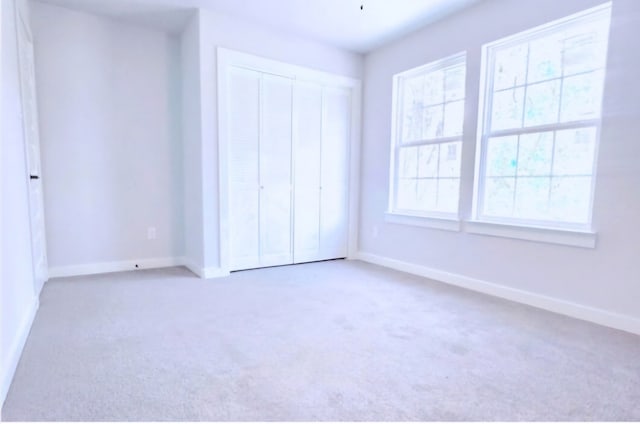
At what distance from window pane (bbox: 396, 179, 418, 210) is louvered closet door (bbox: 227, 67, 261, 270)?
1600mm

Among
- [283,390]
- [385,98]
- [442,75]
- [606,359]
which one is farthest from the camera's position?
[385,98]

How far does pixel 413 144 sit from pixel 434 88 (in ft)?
1.96

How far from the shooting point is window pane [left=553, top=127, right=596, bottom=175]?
7.92 feet

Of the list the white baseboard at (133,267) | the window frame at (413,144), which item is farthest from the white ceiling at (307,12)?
the white baseboard at (133,267)

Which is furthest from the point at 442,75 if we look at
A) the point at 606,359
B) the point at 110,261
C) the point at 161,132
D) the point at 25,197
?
the point at 110,261

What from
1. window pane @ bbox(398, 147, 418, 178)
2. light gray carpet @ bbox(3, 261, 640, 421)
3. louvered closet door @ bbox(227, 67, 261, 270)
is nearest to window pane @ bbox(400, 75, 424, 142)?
window pane @ bbox(398, 147, 418, 178)

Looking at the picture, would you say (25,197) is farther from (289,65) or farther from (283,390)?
(289,65)

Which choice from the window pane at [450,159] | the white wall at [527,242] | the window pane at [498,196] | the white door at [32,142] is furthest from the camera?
the window pane at [450,159]

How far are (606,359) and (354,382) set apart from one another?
55.7 inches

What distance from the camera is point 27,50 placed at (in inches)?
111

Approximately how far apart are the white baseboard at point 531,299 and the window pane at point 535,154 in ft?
3.20

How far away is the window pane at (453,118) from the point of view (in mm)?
3232

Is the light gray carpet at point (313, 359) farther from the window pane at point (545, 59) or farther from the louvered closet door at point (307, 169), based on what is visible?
the window pane at point (545, 59)

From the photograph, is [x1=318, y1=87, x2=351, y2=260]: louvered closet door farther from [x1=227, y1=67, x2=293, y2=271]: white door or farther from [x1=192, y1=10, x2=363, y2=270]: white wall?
[x1=192, y1=10, x2=363, y2=270]: white wall
